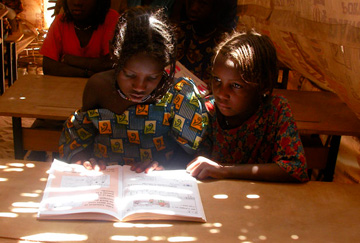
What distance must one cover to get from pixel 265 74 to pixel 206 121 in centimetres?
33

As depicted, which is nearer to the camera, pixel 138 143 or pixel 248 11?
pixel 138 143

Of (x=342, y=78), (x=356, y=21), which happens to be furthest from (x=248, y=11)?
(x=356, y=21)

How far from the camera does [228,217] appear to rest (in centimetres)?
129

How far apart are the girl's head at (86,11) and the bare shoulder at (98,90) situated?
1.43 meters

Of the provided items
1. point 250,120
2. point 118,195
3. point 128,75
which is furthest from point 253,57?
point 118,195

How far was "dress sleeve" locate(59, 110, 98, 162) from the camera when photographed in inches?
67.1

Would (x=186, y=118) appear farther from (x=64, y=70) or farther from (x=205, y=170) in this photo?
(x=64, y=70)

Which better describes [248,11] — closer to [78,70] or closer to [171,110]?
[171,110]

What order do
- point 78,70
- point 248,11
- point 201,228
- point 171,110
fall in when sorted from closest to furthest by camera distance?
point 201,228
point 171,110
point 248,11
point 78,70

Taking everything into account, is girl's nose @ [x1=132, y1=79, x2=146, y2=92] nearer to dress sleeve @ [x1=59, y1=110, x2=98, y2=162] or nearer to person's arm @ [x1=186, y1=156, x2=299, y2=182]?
dress sleeve @ [x1=59, y1=110, x2=98, y2=162]

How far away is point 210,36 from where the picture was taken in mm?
3066

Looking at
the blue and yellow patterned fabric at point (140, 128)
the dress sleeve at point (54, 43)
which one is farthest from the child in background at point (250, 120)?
the dress sleeve at point (54, 43)

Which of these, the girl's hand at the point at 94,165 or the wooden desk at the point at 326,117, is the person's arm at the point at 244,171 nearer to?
the girl's hand at the point at 94,165

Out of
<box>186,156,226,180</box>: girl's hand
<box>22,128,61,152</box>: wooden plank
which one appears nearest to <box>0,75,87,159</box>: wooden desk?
<box>22,128,61,152</box>: wooden plank
